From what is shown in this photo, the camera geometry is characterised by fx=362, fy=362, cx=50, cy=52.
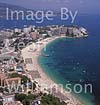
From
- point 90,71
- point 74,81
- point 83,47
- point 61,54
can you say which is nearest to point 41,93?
point 74,81

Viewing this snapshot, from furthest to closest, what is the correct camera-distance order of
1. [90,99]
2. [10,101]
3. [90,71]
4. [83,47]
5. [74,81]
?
1. [83,47]
2. [90,71]
3. [74,81]
4. [90,99]
5. [10,101]

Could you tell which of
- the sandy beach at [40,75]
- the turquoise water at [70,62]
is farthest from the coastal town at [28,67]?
the turquoise water at [70,62]

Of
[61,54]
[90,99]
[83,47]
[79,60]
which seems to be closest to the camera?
[90,99]

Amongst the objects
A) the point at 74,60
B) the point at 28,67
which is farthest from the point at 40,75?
the point at 74,60

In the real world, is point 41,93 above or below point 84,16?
below

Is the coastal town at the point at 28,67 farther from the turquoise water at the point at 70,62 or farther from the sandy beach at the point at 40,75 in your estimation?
the turquoise water at the point at 70,62

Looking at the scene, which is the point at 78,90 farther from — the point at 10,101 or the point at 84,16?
the point at 84,16

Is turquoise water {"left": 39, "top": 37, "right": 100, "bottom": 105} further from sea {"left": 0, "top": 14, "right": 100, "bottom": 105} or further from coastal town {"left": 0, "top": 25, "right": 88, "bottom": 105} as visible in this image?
coastal town {"left": 0, "top": 25, "right": 88, "bottom": 105}
